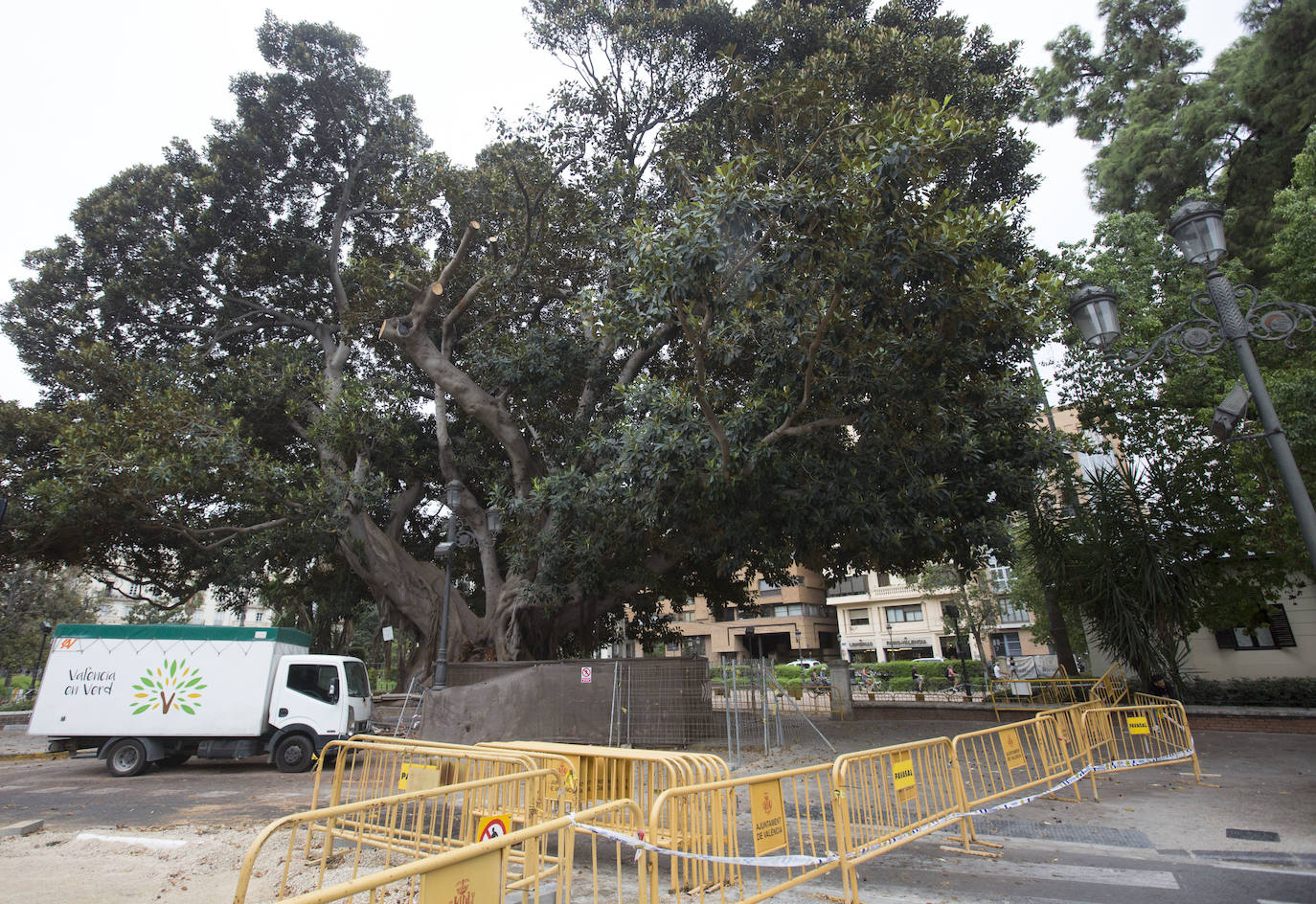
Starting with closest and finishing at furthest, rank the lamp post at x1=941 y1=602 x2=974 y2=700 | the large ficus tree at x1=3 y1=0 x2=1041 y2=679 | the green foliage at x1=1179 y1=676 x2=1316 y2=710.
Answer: the large ficus tree at x1=3 y1=0 x2=1041 y2=679 → the green foliage at x1=1179 y1=676 x2=1316 y2=710 → the lamp post at x1=941 y1=602 x2=974 y2=700

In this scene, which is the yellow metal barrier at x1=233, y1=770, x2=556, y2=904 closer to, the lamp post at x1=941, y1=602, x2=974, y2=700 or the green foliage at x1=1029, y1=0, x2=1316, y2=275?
the lamp post at x1=941, y1=602, x2=974, y2=700

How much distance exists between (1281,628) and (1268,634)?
0.32 metres

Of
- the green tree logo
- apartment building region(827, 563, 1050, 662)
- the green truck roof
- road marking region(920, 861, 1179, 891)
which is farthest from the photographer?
apartment building region(827, 563, 1050, 662)

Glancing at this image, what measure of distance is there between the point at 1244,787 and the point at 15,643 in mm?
48853

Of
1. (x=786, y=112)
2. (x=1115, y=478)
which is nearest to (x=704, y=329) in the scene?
(x=786, y=112)

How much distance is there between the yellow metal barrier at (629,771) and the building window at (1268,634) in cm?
1906

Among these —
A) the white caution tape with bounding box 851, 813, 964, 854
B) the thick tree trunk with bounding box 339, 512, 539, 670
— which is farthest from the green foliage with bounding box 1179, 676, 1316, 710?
the thick tree trunk with bounding box 339, 512, 539, 670

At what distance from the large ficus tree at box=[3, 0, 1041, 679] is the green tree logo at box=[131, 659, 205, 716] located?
330cm

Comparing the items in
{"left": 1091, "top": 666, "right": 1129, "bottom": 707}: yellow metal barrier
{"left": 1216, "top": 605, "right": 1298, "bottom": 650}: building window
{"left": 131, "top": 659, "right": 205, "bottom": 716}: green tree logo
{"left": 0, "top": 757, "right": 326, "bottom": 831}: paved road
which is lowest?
{"left": 0, "top": 757, "right": 326, "bottom": 831}: paved road

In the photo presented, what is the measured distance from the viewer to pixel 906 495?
1099 cm

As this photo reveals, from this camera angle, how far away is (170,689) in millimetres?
11945

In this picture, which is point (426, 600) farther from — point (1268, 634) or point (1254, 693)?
point (1268, 634)

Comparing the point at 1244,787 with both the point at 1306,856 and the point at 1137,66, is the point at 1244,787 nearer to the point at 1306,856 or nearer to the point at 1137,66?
the point at 1306,856

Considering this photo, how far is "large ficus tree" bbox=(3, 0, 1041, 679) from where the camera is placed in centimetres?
910
